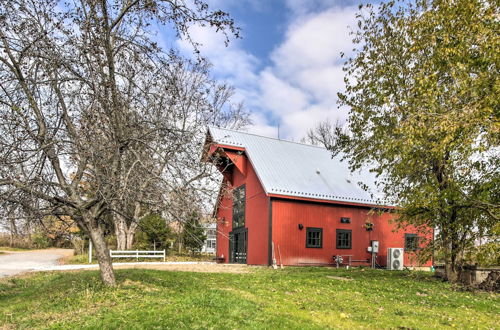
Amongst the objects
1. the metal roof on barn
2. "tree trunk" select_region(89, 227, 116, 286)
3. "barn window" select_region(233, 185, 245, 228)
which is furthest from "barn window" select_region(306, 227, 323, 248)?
"tree trunk" select_region(89, 227, 116, 286)

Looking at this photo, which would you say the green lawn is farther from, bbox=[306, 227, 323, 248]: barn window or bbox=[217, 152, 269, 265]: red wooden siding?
bbox=[306, 227, 323, 248]: barn window

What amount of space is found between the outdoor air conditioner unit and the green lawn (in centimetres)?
823

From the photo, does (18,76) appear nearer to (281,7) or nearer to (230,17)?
(230,17)

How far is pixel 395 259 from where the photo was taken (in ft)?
60.2

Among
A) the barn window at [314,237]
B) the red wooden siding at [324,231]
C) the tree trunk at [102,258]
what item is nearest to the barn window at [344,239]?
the red wooden siding at [324,231]

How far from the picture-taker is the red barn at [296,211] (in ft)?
58.5

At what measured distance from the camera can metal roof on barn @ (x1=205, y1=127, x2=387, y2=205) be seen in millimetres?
18391

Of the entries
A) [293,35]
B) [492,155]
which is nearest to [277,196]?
[293,35]

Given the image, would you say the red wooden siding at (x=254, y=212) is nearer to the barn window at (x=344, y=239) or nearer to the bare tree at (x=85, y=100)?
the barn window at (x=344, y=239)

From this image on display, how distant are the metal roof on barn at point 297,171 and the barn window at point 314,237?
1.60 metres

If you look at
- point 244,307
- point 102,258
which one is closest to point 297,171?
point 102,258

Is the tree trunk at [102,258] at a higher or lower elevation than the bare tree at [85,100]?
lower

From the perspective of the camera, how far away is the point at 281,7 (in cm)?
1391

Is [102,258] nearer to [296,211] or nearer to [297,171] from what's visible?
[296,211]
